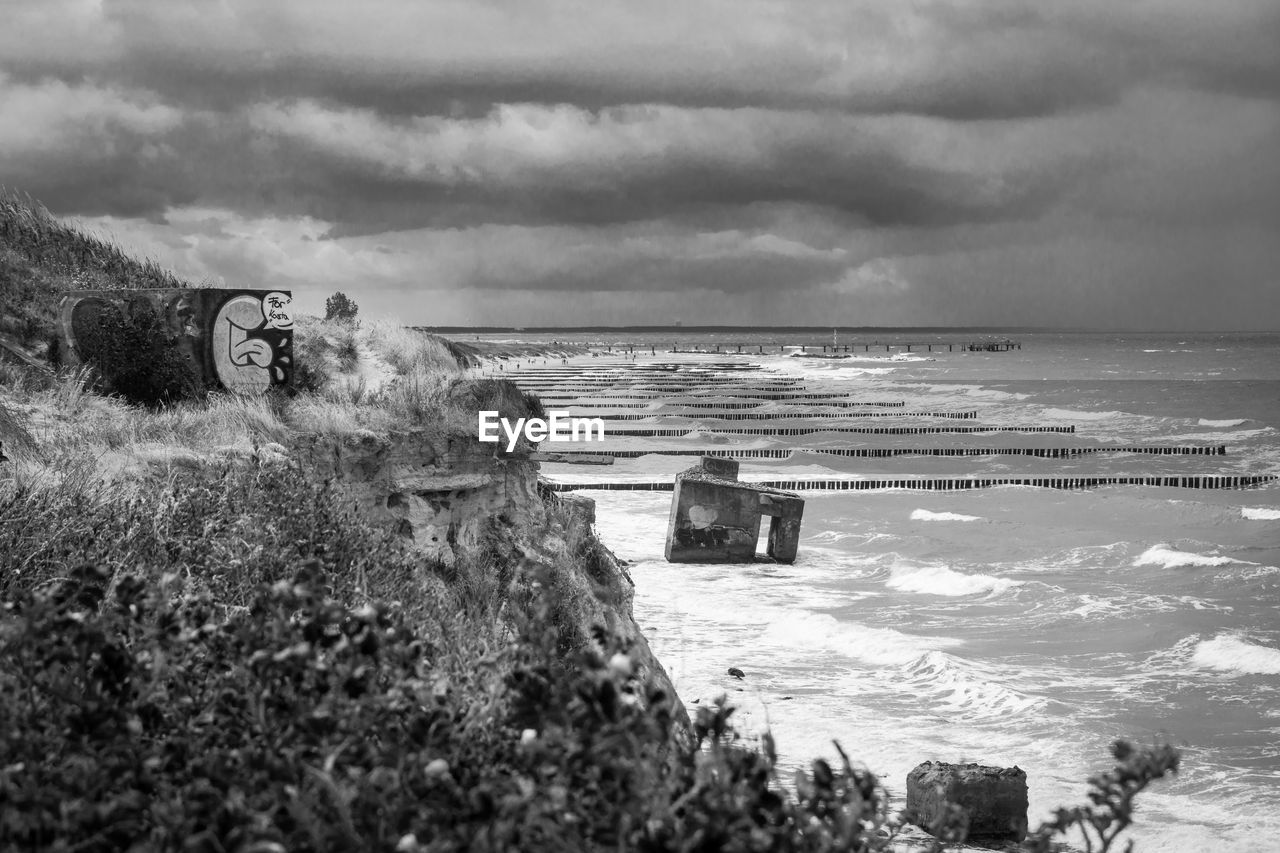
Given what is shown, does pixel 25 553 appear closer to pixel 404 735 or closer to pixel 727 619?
pixel 404 735

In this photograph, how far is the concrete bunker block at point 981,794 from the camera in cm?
903

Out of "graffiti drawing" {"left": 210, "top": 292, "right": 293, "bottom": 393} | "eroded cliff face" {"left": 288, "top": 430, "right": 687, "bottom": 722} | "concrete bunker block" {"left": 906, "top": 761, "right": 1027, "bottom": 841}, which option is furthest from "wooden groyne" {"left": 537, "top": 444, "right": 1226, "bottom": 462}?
"concrete bunker block" {"left": 906, "top": 761, "right": 1027, "bottom": 841}

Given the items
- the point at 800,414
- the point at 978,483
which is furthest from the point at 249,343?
the point at 800,414

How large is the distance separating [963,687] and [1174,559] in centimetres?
1011

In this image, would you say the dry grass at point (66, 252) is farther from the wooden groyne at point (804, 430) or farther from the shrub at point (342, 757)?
the wooden groyne at point (804, 430)

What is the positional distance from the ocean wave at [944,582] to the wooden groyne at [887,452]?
18505mm

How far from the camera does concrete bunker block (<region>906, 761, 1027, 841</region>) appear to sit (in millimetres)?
9031

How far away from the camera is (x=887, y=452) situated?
136 ft

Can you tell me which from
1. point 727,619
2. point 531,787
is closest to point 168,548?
point 531,787

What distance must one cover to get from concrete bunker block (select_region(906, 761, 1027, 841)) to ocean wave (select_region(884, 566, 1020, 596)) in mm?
10426

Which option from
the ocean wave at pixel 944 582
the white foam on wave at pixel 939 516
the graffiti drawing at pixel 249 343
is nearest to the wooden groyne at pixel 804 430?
the white foam on wave at pixel 939 516

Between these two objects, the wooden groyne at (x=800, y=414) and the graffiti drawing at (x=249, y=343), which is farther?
the wooden groyne at (x=800, y=414)

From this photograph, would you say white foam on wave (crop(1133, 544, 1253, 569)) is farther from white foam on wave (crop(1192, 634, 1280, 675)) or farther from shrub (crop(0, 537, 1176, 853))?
shrub (crop(0, 537, 1176, 853))

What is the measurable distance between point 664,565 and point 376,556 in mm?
14121
